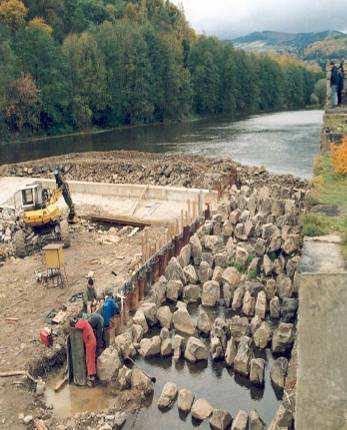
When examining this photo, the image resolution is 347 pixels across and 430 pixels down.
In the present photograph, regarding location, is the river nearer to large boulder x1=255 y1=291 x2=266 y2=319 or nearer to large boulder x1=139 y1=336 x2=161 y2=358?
large boulder x1=255 y1=291 x2=266 y2=319

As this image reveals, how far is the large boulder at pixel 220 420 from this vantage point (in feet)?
35.4

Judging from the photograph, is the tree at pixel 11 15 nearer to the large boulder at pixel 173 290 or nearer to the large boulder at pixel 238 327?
the large boulder at pixel 173 290

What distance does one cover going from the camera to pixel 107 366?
41.3ft

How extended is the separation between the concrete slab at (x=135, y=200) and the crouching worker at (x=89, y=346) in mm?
12628

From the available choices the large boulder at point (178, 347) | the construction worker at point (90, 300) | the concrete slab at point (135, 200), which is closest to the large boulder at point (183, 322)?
the large boulder at point (178, 347)

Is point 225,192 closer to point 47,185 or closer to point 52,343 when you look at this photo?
point 47,185

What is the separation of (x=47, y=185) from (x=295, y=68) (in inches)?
3963

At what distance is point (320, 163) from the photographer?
20.2m

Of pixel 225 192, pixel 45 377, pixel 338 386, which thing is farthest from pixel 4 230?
pixel 338 386

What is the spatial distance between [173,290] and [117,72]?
211 ft

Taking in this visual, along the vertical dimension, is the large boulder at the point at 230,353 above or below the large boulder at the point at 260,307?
below

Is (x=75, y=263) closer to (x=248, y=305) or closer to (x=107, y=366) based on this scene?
(x=248, y=305)

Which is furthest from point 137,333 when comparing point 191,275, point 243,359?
point 191,275

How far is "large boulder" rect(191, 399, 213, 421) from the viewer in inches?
441
